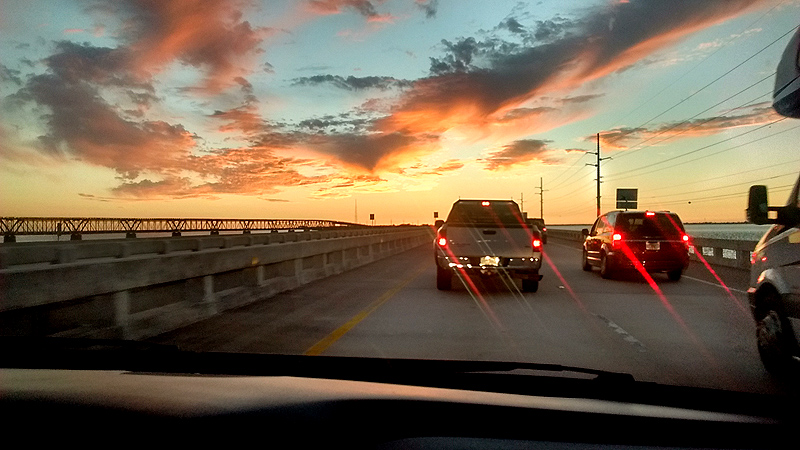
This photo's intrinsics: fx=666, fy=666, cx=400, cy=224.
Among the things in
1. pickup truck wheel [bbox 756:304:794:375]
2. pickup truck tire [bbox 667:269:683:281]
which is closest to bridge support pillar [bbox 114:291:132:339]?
pickup truck wheel [bbox 756:304:794:375]

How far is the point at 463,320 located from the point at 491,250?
443cm

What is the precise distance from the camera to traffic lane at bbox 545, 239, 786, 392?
21.5 feet

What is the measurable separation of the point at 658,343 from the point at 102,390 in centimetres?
743

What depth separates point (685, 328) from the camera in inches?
383

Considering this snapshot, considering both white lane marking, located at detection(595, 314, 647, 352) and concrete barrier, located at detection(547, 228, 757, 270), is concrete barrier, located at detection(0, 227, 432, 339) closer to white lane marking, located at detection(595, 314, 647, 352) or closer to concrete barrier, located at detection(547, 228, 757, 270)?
white lane marking, located at detection(595, 314, 647, 352)

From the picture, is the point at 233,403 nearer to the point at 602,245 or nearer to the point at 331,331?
the point at 331,331

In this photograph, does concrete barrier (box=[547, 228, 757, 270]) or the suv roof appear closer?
the suv roof

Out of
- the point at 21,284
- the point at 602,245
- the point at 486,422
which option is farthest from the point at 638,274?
the point at 486,422

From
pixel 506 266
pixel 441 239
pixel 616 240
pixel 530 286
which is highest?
pixel 441 239

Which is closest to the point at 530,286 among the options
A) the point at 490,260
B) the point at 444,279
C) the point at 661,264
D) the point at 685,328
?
the point at 490,260

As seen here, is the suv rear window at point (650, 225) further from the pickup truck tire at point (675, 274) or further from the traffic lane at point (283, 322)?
the traffic lane at point (283, 322)

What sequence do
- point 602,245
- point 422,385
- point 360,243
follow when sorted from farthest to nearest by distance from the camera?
point 360,243 < point 602,245 < point 422,385

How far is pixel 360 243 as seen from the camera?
2403cm

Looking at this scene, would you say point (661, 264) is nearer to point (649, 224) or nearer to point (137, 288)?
point (649, 224)
